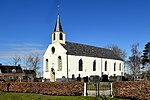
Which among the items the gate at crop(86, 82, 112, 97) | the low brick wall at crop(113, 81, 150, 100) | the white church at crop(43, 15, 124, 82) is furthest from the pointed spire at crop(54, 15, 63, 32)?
the low brick wall at crop(113, 81, 150, 100)

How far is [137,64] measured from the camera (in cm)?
8806

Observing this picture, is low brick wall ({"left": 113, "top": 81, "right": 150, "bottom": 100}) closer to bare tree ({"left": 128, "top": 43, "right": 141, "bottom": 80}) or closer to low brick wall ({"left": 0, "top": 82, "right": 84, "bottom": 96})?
low brick wall ({"left": 0, "top": 82, "right": 84, "bottom": 96})

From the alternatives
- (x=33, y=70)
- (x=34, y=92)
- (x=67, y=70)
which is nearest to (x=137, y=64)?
(x=67, y=70)

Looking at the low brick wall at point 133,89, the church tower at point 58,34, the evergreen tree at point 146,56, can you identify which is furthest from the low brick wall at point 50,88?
the evergreen tree at point 146,56

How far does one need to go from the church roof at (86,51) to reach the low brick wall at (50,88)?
32132 millimetres

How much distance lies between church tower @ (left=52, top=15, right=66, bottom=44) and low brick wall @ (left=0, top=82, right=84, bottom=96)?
32.0 meters

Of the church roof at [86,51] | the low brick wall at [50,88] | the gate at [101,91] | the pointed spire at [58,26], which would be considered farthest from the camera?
the church roof at [86,51]

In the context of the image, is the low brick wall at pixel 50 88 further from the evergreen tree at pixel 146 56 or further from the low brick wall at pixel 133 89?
the evergreen tree at pixel 146 56

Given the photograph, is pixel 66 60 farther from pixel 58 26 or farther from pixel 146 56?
pixel 146 56

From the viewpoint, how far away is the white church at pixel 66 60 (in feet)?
207

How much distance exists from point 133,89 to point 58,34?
4404 cm

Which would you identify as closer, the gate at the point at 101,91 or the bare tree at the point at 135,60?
the gate at the point at 101,91

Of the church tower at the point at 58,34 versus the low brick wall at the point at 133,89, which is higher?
the church tower at the point at 58,34

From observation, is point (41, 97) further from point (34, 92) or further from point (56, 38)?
point (56, 38)
